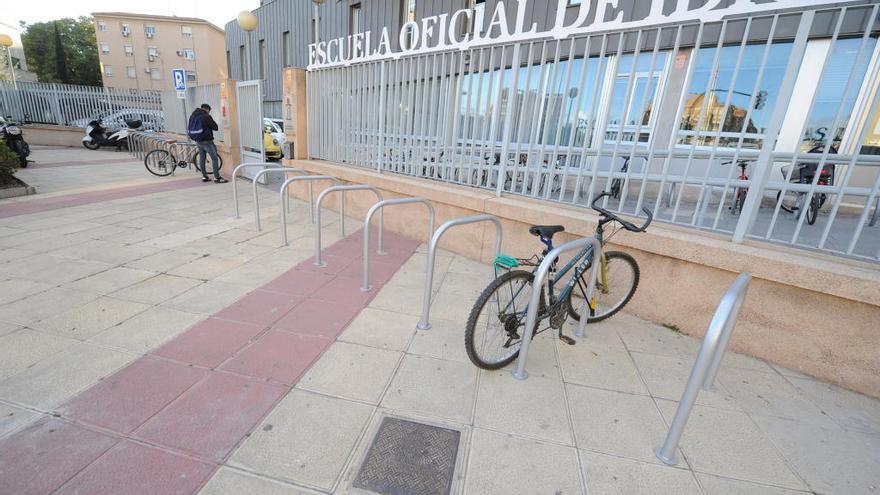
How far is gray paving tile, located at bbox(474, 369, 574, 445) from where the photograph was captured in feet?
7.21

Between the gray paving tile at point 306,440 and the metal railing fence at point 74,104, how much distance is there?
1806 cm

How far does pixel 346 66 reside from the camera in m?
6.07

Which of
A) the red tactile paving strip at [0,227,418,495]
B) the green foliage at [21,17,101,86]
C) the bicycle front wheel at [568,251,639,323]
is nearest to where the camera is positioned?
the red tactile paving strip at [0,227,418,495]

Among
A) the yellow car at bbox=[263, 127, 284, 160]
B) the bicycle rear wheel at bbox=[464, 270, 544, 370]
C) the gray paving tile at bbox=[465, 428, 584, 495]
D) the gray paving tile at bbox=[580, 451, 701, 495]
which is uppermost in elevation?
the yellow car at bbox=[263, 127, 284, 160]

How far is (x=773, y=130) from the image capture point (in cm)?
279

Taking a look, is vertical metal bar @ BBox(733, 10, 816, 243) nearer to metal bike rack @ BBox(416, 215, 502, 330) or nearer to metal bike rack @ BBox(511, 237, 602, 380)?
metal bike rack @ BBox(511, 237, 602, 380)

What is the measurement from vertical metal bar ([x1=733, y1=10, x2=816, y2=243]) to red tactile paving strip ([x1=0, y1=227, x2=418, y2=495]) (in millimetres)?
3304

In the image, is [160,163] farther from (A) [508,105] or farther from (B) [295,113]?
(A) [508,105]

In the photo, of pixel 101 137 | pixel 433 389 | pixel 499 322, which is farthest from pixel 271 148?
pixel 433 389

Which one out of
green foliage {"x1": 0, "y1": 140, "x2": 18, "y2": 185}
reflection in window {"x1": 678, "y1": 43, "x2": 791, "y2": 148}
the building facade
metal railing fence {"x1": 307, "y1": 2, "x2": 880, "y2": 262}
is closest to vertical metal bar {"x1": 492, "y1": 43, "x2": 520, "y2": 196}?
metal railing fence {"x1": 307, "y1": 2, "x2": 880, "y2": 262}

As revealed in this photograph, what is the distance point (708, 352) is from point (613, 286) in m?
1.70

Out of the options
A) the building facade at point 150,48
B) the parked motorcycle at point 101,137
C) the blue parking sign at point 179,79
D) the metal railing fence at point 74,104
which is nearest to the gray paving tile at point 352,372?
the blue parking sign at point 179,79

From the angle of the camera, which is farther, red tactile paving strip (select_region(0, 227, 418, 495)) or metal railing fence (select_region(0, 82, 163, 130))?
Result: metal railing fence (select_region(0, 82, 163, 130))

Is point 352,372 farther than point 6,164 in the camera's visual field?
No
